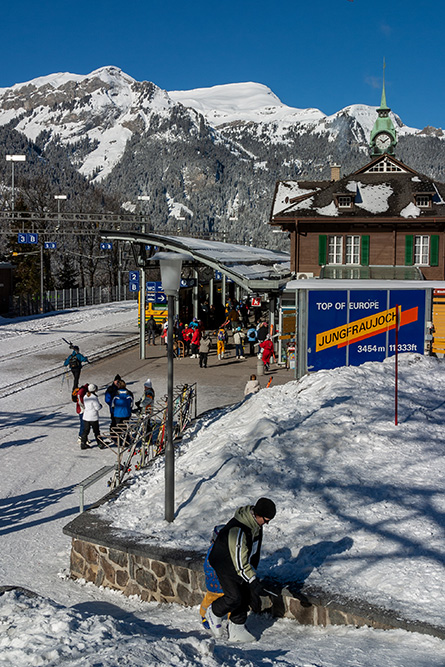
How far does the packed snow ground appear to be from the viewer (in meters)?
5.75

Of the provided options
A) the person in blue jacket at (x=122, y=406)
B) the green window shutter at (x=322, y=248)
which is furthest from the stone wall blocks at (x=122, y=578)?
the green window shutter at (x=322, y=248)

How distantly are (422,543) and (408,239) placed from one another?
2375 centimetres

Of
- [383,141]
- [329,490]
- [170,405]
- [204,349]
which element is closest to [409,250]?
[204,349]

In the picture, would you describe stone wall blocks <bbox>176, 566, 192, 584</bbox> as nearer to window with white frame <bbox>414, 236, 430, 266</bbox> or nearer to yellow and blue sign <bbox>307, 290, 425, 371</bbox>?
yellow and blue sign <bbox>307, 290, 425, 371</bbox>

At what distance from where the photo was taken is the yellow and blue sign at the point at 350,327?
18906 mm

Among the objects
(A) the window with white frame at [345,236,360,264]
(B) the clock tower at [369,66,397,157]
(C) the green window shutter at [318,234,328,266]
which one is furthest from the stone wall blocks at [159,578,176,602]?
(B) the clock tower at [369,66,397,157]

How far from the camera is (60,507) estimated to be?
35.9 feet

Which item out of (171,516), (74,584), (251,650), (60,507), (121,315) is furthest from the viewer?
(121,315)

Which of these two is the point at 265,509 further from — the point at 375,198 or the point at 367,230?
the point at 375,198

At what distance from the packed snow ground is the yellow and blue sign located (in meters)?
2.63

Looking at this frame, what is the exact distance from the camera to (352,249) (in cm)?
3041

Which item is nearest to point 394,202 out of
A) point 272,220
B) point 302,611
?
point 272,220

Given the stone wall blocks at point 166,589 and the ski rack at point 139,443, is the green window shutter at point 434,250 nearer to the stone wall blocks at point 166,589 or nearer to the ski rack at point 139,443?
the ski rack at point 139,443

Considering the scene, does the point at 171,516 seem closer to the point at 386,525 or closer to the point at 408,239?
the point at 386,525
